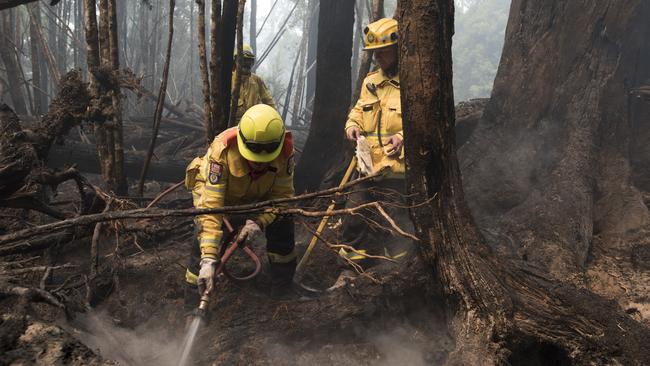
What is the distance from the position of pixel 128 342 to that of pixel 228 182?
1.37m

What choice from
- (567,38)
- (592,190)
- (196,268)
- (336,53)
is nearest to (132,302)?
(196,268)

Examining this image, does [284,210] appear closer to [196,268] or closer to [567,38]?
[196,268]

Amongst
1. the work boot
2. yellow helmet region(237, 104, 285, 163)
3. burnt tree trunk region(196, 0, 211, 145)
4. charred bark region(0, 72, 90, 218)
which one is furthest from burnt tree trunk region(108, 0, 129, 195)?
yellow helmet region(237, 104, 285, 163)

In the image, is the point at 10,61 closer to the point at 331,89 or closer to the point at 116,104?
the point at 116,104

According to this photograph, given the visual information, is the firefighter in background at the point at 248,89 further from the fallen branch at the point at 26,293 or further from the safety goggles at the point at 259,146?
the fallen branch at the point at 26,293

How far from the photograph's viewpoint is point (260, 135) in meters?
3.00

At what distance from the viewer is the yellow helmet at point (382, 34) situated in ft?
13.4

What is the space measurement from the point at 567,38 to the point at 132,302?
5147mm

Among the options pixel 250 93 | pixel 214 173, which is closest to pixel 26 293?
pixel 214 173

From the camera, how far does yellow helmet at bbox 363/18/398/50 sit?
4.08 m

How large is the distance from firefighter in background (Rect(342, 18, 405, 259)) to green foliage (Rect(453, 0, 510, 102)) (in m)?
32.2

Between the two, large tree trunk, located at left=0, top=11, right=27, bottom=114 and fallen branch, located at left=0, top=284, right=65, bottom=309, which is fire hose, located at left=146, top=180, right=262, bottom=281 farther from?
large tree trunk, located at left=0, top=11, right=27, bottom=114

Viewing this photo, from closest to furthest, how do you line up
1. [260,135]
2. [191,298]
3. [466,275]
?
1. [466,275]
2. [260,135]
3. [191,298]

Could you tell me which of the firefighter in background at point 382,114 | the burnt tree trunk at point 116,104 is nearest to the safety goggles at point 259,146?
the firefighter in background at point 382,114
